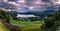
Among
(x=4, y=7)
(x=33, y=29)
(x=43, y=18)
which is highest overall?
(x=4, y=7)

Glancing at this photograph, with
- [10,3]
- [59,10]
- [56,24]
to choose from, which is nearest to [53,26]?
[56,24]

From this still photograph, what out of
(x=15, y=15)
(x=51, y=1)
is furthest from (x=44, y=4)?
(x=15, y=15)

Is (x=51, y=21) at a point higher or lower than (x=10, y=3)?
lower

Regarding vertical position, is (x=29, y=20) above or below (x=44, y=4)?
below

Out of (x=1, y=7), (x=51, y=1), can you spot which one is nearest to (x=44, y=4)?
(x=51, y=1)

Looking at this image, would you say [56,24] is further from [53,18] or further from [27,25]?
[27,25]

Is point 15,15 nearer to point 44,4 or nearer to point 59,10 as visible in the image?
point 44,4

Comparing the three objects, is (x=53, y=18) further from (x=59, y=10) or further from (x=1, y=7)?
(x=1, y=7)
